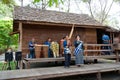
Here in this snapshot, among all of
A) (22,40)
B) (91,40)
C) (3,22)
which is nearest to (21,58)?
(22,40)

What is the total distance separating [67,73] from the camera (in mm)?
8477

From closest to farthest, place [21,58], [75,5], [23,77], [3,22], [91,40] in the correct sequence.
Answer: [23,77] → [21,58] → [91,40] → [3,22] → [75,5]

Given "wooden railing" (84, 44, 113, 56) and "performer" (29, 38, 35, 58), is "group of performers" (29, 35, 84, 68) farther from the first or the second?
"wooden railing" (84, 44, 113, 56)

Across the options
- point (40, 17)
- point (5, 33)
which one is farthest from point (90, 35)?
point (5, 33)

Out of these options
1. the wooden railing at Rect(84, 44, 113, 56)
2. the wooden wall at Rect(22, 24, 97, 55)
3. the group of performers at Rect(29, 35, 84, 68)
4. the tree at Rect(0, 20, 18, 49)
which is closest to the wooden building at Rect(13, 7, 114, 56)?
the wooden wall at Rect(22, 24, 97, 55)

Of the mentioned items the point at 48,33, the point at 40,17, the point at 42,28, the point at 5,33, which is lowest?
the point at 48,33

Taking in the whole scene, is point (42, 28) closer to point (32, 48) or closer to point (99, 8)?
point (32, 48)

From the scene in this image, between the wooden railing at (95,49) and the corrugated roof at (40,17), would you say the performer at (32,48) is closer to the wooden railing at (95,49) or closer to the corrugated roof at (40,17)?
the corrugated roof at (40,17)

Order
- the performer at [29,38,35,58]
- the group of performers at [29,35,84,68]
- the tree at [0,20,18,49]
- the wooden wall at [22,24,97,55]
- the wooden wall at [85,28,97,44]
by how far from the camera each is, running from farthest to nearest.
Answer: the tree at [0,20,18,49] < the wooden wall at [85,28,97,44] < the wooden wall at [22,24,97,55] < the performer at [29,38,35,58] < the group of performers at [29,35,84,68]

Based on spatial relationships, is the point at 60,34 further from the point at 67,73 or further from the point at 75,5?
the point at 75,5

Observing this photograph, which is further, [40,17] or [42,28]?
[40,17]

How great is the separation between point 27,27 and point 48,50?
7.59 ft

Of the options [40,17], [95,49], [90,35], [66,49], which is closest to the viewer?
[66,49]

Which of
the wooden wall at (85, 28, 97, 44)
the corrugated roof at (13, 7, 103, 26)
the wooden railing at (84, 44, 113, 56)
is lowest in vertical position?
the wooden railing at (84, 44, 113, 56)
